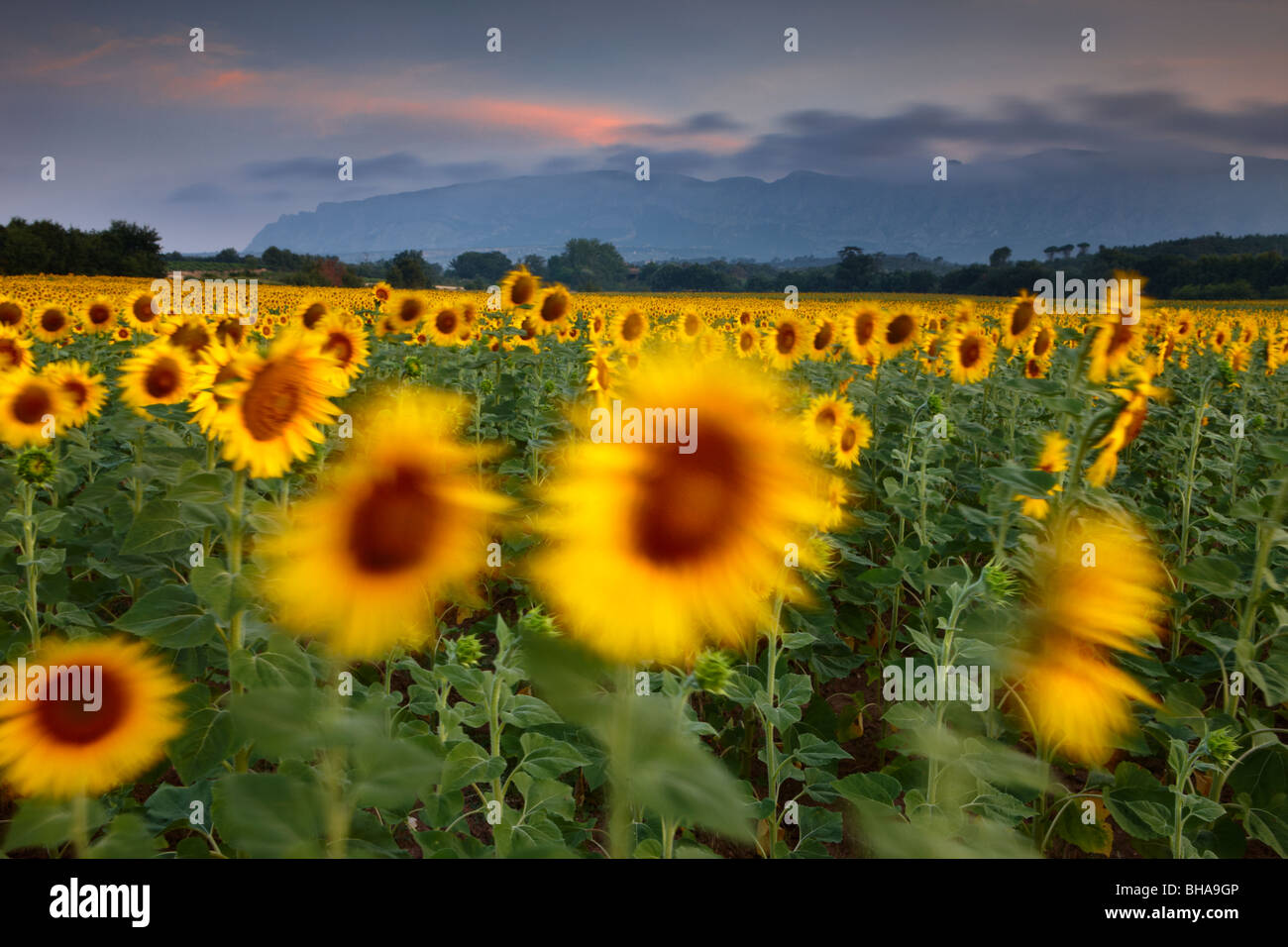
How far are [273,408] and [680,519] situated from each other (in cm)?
122

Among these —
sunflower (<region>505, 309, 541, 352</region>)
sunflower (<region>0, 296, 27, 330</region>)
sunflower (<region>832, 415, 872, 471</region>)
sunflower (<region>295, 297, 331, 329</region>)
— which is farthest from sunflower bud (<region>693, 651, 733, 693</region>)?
sunflower (<region>0, 296, 27, 330</region>)

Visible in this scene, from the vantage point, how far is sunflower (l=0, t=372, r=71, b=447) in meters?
3.86

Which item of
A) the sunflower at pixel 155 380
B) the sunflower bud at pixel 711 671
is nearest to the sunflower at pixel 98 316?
the sunflower at pixel 155 380

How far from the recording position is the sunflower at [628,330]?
24.8 ft

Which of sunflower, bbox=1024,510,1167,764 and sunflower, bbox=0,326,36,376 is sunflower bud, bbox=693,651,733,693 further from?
sunflower, bbox=0,326,36,376

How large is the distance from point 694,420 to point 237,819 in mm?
751

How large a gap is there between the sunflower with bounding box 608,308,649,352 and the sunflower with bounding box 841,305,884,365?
2.09 metres

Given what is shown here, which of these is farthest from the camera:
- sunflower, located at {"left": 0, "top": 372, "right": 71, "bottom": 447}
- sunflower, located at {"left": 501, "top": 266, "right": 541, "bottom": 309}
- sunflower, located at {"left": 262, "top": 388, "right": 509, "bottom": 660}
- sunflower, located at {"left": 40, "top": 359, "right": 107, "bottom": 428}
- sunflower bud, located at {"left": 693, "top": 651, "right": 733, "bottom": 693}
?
A: sunflower, located at {"left": 501, "top": 266, "right": 541, "bottom": 309}

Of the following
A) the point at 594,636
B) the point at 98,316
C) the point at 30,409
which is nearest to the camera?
the point at 594,636

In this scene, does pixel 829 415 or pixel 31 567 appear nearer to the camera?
→ pixel 31 567

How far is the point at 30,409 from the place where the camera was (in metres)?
3.94

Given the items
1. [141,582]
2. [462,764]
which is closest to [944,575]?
[462,764]

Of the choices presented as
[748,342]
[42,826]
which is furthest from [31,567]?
[748,342]

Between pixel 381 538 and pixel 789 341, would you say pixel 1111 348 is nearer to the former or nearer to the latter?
pixel 381 538
